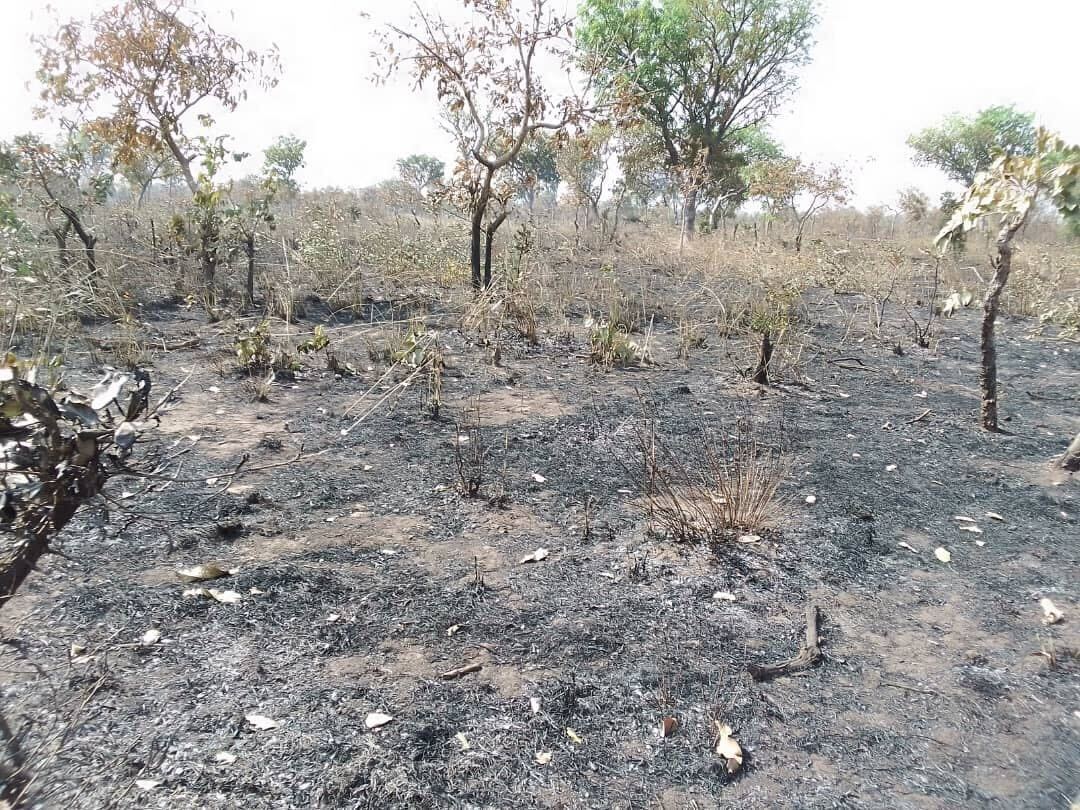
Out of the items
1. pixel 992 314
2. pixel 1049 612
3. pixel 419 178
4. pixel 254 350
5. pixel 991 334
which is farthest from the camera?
pixel 419 178

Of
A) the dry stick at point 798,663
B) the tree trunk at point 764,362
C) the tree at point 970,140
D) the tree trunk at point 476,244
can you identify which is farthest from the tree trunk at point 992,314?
the tree at point 970,140

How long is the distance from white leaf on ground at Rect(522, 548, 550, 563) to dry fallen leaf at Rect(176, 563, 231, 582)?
1037 millimetres

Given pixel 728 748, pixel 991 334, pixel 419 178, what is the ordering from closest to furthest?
1. pixel 728 748
2. pixel 991 334
3. pixel 419 178

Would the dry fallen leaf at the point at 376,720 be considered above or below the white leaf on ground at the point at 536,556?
below

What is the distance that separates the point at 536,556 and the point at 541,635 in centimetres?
48

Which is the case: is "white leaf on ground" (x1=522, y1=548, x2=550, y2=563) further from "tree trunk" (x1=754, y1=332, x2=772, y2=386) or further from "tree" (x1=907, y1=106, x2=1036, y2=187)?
"tree" (x1=907, y1=106, x2=1036, y2=187)

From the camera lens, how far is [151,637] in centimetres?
179

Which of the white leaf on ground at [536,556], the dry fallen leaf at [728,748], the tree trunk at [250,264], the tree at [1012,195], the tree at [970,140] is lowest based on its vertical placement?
the dry fallen leaf at [728,748]

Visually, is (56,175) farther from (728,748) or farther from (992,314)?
(992,314)

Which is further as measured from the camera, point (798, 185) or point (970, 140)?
point (970, 140)

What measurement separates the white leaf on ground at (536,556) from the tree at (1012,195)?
111 inches

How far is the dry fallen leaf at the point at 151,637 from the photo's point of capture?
5.79ft

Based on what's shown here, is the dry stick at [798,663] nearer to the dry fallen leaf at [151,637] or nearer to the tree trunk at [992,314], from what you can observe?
the dry fallen leaf at [151,637]

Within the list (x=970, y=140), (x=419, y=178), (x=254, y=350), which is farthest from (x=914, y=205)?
(x=254, y=350)
